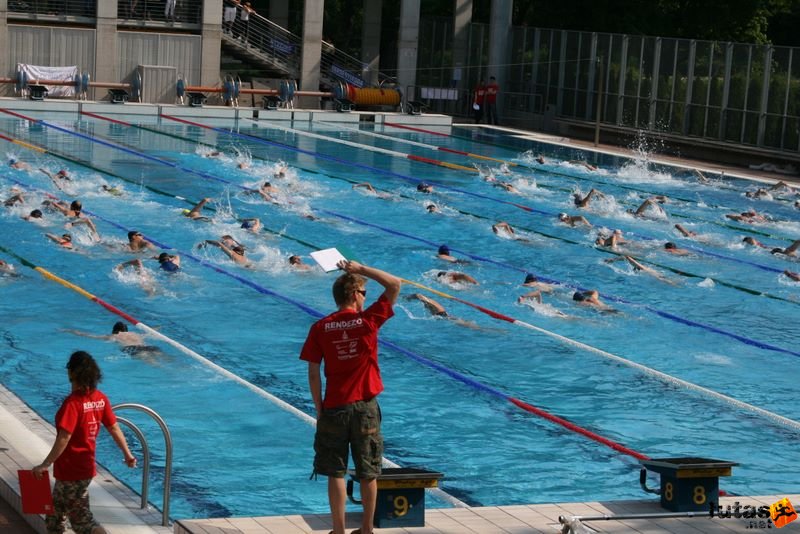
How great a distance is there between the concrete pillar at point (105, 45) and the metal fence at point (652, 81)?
10.4 m

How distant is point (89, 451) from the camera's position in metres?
5.53

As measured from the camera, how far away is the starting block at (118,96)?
105ft

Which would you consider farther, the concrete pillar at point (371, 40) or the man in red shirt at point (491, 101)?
the concrete pillar at point (371, 40)

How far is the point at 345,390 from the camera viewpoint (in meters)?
5.52

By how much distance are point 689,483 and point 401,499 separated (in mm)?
1544

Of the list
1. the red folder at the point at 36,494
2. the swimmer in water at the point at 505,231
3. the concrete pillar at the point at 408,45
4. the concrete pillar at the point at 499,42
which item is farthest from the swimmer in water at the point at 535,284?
the concrete pillar at the point at 408,45

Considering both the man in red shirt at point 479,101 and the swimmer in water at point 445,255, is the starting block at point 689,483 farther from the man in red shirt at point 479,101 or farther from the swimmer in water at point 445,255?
the man in red shirt at point 479,101

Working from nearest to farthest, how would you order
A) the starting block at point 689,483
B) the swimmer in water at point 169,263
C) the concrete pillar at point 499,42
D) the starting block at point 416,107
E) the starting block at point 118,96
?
the starting block at point 689,483, the swimmer in water at point 169,263, the starting block at point 118,96, the starting block at point 416,107, the concrete pillar at point 499,42

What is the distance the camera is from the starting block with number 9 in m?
A: 6.00

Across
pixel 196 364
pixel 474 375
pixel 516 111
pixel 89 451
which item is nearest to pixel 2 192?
pixel 196 364

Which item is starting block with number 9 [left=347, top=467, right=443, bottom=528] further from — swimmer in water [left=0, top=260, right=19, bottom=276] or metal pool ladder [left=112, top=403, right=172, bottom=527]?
swimmer in water [left=0, top=260, right=19, bottom=276]

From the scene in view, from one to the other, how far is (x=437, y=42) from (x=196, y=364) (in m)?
30.1

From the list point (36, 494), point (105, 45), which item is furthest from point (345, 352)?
point (105, 45)

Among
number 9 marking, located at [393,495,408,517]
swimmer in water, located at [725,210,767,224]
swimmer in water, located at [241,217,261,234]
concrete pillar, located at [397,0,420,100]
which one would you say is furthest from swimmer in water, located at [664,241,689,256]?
concrete pillar, located at [397,0,420,100]
